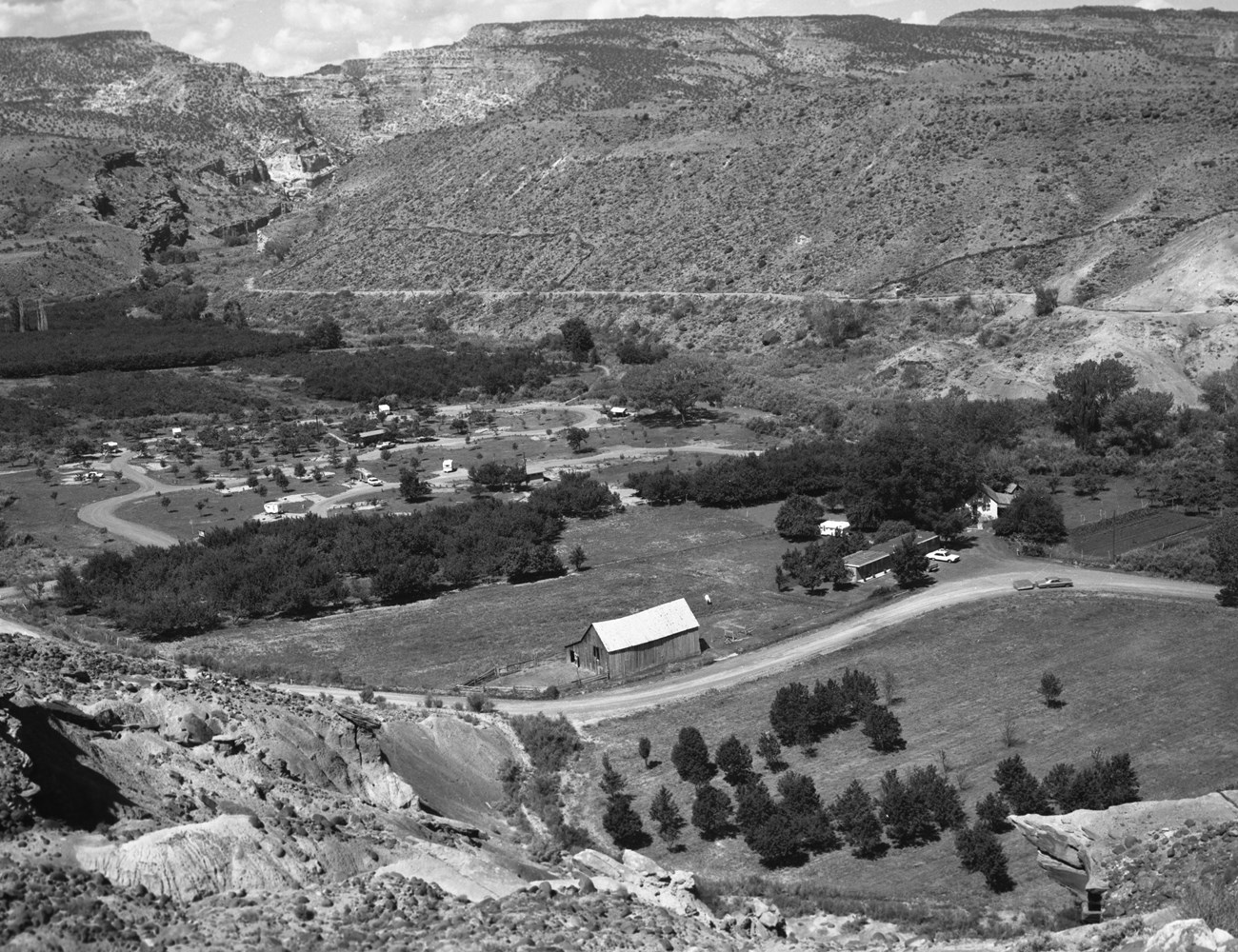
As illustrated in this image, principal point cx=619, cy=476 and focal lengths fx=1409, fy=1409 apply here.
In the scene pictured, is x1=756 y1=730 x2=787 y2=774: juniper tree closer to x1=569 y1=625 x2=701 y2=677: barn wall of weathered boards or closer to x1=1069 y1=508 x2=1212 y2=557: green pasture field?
x1=569 y1=625 x2=701 y2=677: barn wall of weathered boards

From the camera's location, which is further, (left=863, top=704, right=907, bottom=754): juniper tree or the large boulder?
(left=863, top=704, right=907, bottom=754): juniper tree

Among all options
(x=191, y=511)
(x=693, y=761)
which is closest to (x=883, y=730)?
(x=693, y=761)

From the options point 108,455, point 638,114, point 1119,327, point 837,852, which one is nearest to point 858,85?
point 638,114

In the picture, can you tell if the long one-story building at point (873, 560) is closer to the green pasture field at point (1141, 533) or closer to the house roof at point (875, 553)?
the house roof at point (875, 553)

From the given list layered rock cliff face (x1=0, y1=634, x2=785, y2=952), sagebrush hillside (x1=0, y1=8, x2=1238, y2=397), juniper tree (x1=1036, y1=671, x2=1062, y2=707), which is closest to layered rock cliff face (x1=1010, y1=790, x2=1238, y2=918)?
layered rock cliff face (x1=0, y1=634, x2=785, y2=952)

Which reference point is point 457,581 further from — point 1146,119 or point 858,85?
point 858,85

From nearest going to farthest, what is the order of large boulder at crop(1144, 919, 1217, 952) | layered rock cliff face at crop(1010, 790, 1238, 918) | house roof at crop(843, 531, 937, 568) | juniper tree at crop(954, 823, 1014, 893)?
1. large boulder at crop(1144, 919, 1217, 952)
2. layered rock cliff face at crop(1010, 790, 1238, 918)
3. juniper tree at crop(954, 823, 1014, 893)
4. house roof at crop(843, 531, 937, 568)
